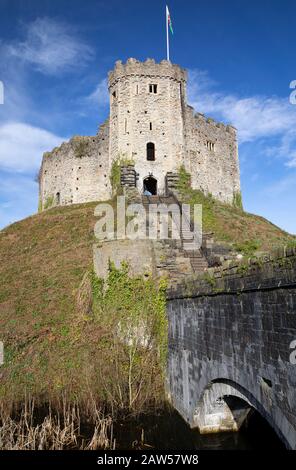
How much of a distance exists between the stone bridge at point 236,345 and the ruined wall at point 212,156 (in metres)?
24.5

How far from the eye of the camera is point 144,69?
34281 mm

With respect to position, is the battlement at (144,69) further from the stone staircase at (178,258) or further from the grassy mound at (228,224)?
Result: the stone staircase at (178,258)

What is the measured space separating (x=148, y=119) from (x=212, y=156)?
8987mm

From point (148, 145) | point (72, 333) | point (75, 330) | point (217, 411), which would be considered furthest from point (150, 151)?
point (217, 411)

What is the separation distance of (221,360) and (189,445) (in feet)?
11.8

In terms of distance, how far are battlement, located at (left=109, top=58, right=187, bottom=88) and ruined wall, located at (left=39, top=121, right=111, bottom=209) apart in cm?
498

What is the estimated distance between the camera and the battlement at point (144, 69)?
34.2m

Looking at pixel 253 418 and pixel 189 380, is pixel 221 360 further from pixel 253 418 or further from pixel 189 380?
pixel 253 418

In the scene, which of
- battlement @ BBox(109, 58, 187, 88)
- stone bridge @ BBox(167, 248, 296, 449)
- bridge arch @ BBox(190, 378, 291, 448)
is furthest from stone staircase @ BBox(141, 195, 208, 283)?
battlement @ BBox(109, 58, 187, 88)

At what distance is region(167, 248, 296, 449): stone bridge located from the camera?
6379mm

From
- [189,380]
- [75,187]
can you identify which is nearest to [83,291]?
[189,380]

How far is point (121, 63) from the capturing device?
34781mm

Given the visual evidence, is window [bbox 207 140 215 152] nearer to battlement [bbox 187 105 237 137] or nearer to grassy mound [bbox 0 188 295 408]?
battlement [bbox 187 105 237 137]

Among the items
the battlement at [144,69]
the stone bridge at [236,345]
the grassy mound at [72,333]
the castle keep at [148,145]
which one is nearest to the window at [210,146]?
the castle keep at [148,145]
